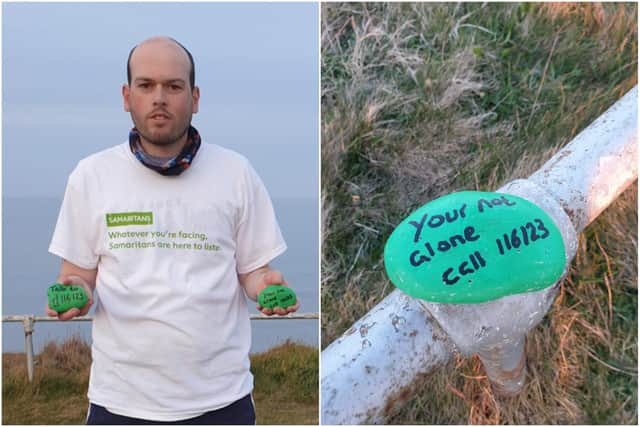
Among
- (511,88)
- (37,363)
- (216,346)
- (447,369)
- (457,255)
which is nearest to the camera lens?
(457,255)

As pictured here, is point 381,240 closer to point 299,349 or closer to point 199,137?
point 299,349

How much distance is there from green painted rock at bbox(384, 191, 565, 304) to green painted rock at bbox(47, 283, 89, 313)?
67 cm

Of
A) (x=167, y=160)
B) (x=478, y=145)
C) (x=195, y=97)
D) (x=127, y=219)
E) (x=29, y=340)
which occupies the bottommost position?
(x=29, y=340)

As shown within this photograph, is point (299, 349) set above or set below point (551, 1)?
below

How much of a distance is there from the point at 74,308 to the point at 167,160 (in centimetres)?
39

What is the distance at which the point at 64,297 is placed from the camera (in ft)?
5.46

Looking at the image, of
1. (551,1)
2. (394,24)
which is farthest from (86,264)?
(551,1)

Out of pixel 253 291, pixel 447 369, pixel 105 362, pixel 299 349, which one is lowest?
pixel 447 369

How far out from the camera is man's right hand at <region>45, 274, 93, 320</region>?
5.48 ft

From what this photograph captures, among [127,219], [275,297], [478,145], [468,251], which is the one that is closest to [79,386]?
[127,219]

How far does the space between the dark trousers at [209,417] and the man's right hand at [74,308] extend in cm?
24

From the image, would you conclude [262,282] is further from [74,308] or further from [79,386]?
[79,386]

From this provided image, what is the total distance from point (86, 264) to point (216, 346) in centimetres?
35

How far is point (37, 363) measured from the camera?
195cm
